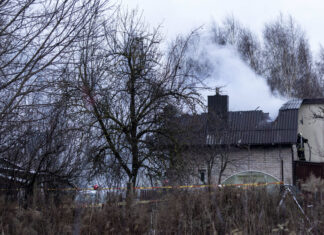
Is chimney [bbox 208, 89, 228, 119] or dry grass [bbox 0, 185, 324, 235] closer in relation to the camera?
dry grass [bbox 0, 185, 324, 235]

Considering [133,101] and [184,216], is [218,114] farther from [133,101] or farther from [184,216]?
[184,216]

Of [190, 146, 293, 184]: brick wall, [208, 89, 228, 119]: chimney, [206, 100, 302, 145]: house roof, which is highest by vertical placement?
[208, 89, 228, 119]: chimney

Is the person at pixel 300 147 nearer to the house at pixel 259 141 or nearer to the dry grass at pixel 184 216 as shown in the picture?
the house at pixel 259 141

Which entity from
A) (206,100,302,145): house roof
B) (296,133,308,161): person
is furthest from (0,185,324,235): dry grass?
(296,133,308,161): person

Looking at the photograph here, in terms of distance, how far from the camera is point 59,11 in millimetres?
7191

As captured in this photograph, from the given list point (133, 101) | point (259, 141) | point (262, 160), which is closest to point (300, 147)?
point (262, 160)

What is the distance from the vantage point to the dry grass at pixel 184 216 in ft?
23.0

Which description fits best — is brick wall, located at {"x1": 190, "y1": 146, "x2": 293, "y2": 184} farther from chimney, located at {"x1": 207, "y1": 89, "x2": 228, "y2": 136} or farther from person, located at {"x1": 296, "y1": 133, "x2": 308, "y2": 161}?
chimney, located at {"x1": 207, "y1": 89, "x2": 228, "y2": 136}

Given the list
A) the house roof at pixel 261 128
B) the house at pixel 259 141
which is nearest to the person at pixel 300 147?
the house at pixel 259 141

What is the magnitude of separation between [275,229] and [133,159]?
7.39 m

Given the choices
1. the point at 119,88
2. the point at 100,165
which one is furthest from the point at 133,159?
the point at 119,88

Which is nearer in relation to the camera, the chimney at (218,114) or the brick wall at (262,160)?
the chimney at (218,114)

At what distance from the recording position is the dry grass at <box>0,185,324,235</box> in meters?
7.01

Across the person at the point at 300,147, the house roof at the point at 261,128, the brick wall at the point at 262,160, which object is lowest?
the brick wall at the point at 262,160
